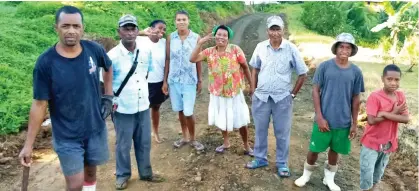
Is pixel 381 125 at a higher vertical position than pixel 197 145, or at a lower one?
higher

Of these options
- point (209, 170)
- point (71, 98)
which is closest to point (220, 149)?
point (209, 170)

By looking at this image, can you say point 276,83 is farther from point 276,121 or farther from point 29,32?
point 29,32

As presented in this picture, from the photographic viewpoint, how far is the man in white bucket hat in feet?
12.8

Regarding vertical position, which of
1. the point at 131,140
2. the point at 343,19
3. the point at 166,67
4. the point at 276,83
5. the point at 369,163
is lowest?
the point at 369,163

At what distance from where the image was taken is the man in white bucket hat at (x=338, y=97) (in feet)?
12.8

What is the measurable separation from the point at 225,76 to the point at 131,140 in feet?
4.24

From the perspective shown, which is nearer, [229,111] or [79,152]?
[79,152]

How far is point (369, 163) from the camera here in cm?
384

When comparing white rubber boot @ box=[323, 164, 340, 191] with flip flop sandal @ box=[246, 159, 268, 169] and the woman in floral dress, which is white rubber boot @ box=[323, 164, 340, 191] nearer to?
flip flop sandal @ box=[246, 159, 268, 169]

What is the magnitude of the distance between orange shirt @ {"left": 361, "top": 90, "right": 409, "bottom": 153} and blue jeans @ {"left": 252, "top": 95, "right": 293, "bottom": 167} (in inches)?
37.0

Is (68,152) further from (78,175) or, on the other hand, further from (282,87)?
(282,87)

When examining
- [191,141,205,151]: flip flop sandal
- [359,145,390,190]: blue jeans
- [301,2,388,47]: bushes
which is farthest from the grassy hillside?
[301,2,388,47]: bushes

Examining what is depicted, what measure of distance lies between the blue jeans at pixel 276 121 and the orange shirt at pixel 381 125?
3.08 feet

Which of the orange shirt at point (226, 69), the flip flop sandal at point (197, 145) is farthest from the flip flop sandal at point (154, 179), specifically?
the orange shirt at point (226, 69)
